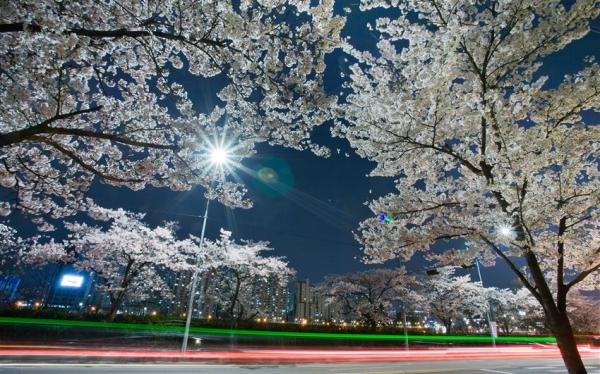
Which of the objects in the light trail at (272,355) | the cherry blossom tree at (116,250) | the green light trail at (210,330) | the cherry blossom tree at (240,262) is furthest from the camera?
the cherry blossom tree at (240,262)

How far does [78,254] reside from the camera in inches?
1016

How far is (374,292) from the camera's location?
37.3 meters

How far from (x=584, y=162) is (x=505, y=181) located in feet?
9.47

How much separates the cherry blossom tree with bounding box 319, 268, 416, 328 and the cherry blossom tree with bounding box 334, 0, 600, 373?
29.1 metres

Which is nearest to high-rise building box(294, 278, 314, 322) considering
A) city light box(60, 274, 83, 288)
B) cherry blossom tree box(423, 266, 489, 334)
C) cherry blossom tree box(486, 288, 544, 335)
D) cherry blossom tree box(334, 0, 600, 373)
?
cherry blossom tree box(486, 288, 544, 335)

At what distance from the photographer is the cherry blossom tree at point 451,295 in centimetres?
3912

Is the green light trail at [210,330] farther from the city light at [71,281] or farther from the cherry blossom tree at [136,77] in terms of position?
the cherry blossom tree at [136,77]

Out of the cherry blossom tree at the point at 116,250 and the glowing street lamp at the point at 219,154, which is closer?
the glowing street lamp at the point at 219,154

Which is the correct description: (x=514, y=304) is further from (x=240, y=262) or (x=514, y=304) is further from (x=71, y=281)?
(x=71, y=281)

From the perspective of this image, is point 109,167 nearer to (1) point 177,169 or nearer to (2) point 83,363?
(1) point 177,169

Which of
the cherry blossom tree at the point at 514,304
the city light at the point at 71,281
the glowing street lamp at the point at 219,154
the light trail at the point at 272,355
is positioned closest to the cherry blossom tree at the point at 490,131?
the glowing street lamp at the point at 219,154

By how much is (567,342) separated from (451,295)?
128 feet

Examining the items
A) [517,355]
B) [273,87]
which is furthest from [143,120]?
[517,355]

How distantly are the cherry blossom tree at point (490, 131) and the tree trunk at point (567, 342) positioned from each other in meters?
0.02
